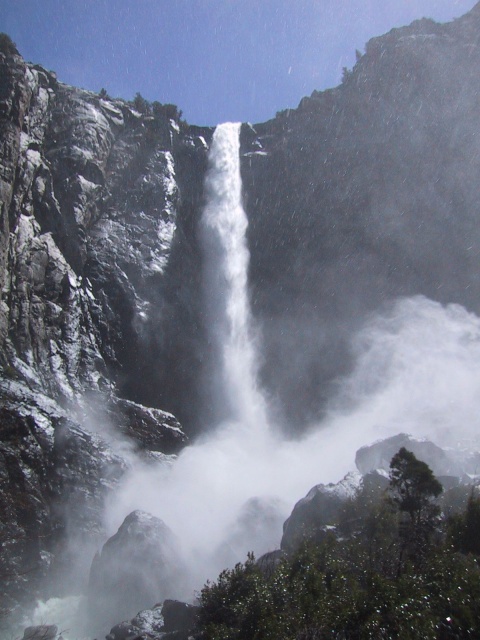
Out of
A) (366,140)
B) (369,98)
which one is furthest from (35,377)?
(369,98)

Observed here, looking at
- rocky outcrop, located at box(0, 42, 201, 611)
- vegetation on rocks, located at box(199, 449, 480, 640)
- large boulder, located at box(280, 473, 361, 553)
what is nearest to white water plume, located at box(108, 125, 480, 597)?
rocky outcrop, located at box(0, 42, 201, 611)

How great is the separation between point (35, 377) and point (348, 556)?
2398 centimetres

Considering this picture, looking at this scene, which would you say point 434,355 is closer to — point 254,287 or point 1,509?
point 254,287

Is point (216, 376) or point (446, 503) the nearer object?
point (446, 503)

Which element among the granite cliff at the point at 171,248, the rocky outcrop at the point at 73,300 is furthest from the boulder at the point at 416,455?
the rocky outcrop at the point at 73,300

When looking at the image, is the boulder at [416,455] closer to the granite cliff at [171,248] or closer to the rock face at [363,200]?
the granite cliff at [171,248]

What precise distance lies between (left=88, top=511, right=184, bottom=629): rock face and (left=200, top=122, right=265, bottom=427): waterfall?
63.9 feet

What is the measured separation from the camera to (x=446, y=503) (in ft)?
83.8

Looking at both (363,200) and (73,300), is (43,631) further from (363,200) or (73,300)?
(363,200)

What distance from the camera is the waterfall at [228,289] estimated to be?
47312 millimetres

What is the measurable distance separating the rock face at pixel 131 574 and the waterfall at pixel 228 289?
19.5 meters

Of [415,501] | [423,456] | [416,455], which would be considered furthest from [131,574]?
[423,456]

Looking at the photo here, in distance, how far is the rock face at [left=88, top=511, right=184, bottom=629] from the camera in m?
25.5

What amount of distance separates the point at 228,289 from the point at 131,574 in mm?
32142
